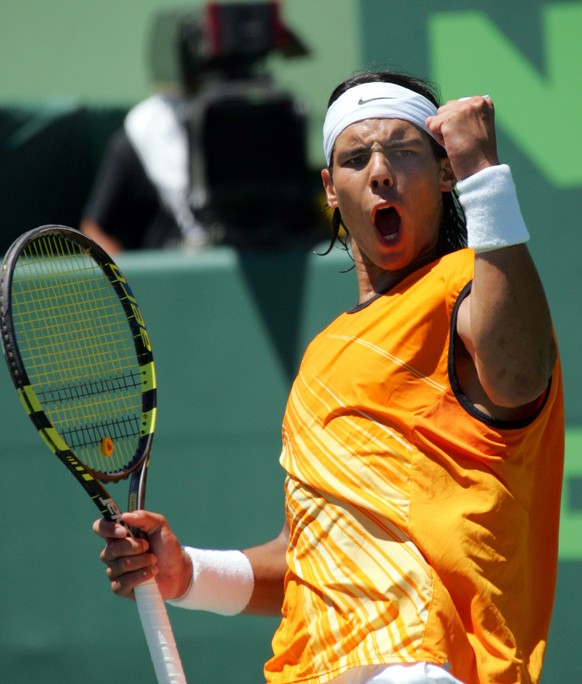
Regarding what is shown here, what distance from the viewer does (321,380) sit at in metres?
2.28

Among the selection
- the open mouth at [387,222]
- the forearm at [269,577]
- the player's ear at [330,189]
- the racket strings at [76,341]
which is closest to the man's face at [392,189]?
the open mouth at [387,222]

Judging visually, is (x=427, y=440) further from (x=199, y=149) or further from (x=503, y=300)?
(x=199, y=149)

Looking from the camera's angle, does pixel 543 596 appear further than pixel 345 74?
No

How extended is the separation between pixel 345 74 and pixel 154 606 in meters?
4.69

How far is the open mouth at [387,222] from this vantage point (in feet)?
7.50

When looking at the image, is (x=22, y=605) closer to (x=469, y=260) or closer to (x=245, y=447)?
(x=245, y=447)

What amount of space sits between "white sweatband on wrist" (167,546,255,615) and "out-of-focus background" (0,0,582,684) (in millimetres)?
1383

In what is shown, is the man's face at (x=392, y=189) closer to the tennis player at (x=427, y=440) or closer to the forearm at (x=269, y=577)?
the tennis player at (x=427, y=440)

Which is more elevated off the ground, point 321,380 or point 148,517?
point 321,380

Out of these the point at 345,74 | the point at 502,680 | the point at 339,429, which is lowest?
the point at 502,680

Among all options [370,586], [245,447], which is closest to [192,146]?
[245,447]

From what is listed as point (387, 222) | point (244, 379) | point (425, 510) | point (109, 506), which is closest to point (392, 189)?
point (387, 222)

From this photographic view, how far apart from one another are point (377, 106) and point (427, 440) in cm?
67

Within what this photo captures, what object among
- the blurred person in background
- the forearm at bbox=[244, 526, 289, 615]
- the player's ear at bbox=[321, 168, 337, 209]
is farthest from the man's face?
the blurred person in background
